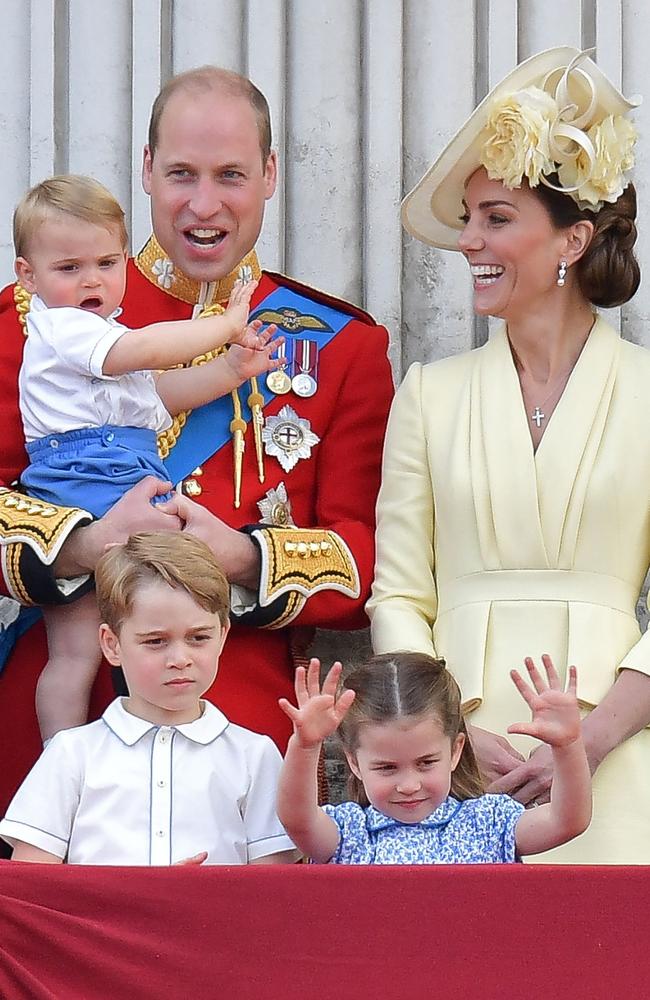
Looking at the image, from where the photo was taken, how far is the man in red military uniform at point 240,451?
122 inches

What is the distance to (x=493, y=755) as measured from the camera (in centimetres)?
298

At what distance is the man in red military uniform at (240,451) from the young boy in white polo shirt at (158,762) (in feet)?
1.14

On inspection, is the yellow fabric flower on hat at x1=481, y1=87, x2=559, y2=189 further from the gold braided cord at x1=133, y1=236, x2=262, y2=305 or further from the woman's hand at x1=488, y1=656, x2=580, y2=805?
the woman's hand at x1=488, y1=656, x2=580, y2=805

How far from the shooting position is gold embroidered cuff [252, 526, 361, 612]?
3.11 metres

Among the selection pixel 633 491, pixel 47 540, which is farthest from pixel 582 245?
pixel 47 540

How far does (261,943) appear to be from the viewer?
2070 mm

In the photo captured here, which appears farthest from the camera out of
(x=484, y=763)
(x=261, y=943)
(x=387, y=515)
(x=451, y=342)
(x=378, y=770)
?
(x=451, y=342)

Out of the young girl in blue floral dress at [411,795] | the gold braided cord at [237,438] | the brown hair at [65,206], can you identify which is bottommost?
the young girl in blue floral dress at [411,795]

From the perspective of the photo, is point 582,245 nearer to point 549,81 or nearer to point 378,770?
point 549,81

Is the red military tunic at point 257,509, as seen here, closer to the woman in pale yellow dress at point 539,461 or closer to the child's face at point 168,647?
the woman in pale yellow dress at point 539,461

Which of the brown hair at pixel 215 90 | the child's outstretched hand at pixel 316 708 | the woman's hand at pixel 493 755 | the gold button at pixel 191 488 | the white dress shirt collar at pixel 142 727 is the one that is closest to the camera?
the child's outstretched hand at pixel 316 708

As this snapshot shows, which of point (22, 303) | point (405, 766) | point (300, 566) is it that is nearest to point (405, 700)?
point (405, 766)

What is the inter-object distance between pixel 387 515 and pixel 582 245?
0.55 m

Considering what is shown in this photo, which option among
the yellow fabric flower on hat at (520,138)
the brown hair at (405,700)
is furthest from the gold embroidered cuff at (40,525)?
the yellow fabric flower on hat at (520,138)
